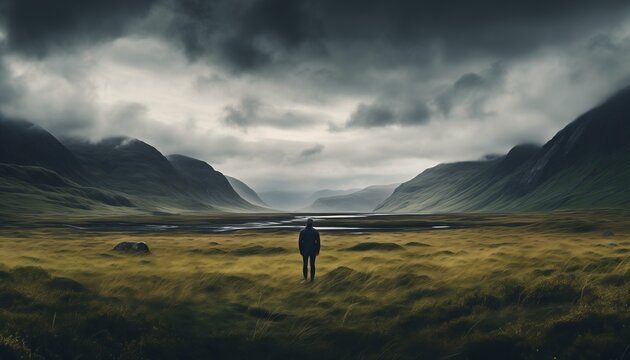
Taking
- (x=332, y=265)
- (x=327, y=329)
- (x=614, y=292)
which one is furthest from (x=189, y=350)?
(x=614, y=292)

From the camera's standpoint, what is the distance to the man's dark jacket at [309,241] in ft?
→ 84.0

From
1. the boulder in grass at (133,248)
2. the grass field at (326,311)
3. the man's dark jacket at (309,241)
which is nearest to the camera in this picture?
the grass field at (326,311)

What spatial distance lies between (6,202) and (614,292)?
9182 inches

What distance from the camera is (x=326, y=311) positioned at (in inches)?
834

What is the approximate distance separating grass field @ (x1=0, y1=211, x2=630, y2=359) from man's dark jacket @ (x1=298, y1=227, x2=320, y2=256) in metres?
2.27

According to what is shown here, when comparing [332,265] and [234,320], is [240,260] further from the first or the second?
[234,320]

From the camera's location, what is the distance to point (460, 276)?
88.0ft

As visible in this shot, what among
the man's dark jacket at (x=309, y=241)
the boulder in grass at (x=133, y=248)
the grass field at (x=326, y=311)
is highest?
the man's dark jacket at (x=309, y=241)

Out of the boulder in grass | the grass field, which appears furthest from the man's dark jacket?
the boulder in grass

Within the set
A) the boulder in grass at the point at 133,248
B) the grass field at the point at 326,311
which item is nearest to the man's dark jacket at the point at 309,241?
the grass field at the point at 326,311

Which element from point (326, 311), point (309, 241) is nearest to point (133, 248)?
point (309, 241)

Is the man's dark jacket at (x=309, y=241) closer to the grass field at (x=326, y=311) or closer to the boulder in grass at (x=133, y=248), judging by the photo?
the grass field at (x=326, y=311)

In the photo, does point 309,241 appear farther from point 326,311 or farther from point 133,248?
point 133,248

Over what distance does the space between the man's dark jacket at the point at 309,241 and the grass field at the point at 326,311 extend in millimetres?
2270
